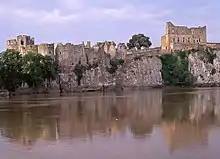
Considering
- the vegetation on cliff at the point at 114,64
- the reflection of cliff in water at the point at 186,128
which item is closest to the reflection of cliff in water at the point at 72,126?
the reflection of cliff in water at the point at 186,128

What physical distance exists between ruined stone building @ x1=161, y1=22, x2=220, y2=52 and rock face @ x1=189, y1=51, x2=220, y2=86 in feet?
14.2

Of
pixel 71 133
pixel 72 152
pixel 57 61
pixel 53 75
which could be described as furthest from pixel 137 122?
pixel 57 61

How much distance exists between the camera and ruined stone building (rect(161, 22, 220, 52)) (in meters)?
93.9

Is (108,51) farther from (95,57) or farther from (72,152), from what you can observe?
(72,152)

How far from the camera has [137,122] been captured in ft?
72.0

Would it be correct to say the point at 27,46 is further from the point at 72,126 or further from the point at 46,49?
the point at 72,126

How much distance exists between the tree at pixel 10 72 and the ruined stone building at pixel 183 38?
145 ft

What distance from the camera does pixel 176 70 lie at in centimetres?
8688

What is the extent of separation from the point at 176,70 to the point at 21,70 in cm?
3888

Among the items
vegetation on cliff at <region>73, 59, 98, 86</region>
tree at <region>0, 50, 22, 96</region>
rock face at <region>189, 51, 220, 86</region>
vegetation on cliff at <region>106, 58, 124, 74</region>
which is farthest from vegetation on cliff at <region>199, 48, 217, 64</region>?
tree at <region>0, 50, 22, 96</region>

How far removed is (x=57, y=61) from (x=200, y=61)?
1348 inches

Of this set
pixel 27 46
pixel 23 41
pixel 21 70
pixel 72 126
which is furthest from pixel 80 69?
pixel 72 126

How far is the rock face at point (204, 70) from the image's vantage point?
8938 centimetres

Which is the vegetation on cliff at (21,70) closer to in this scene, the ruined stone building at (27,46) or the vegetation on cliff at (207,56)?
the ruined stone building at (27,46)
